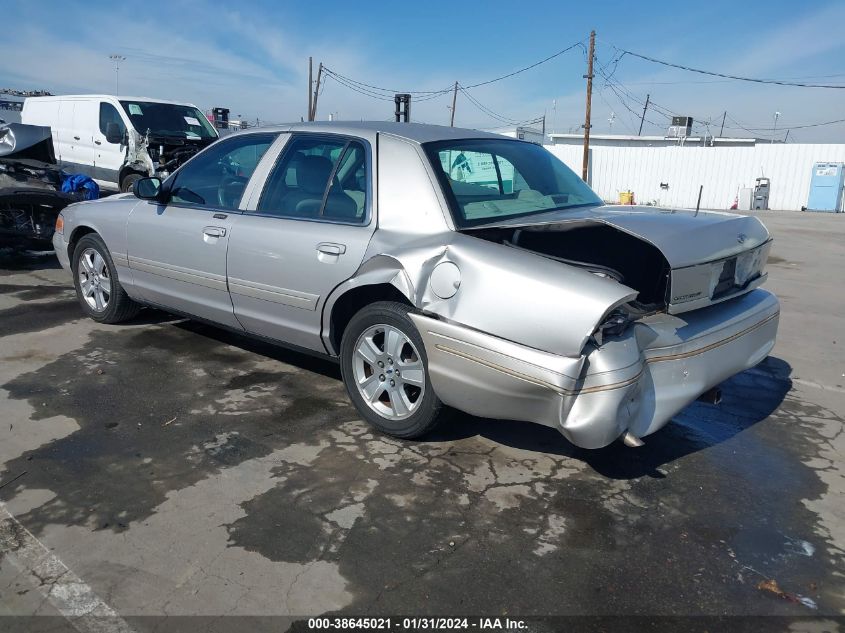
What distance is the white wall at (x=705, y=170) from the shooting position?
27953 mm

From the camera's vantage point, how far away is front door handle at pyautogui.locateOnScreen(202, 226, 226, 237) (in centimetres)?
441

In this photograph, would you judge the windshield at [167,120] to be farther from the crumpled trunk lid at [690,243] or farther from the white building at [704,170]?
the white building at [704,170]

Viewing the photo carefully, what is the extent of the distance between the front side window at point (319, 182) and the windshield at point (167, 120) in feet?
28.6

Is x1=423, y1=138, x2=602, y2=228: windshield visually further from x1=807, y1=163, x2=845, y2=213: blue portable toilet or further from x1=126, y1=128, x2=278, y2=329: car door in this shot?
x1=807, y1=163, x2=845, y2=213: blue portable toilet

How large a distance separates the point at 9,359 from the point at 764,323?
5.12m

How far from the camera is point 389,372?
3.66m

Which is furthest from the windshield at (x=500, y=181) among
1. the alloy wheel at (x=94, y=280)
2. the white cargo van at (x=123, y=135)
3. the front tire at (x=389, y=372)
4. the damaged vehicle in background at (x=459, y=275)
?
the white cargo van at (x=123, y=135)

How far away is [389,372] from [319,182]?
4.25ft

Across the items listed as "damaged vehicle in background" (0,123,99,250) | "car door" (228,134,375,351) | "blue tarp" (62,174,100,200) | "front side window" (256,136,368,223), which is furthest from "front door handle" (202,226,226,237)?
"blue tarp" (62,174,100,200)

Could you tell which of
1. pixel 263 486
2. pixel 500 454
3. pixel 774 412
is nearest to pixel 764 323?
pixel 774 412

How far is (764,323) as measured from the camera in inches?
153

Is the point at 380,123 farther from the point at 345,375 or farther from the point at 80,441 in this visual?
the point at 80,441

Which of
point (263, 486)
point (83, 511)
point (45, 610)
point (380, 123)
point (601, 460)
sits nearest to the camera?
point (45, 610)

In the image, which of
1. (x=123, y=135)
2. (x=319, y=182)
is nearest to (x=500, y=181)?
(x=319, y=182)
